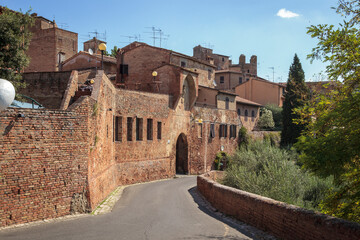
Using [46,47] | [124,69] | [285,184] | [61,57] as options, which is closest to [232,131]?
[124,69]

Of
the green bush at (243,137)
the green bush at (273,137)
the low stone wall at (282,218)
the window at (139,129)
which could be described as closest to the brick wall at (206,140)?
the green bush at (243,137)

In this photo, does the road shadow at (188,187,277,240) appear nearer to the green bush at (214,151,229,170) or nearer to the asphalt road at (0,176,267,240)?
the asphalt road at (0,176,267,240)

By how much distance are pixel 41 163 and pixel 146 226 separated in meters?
4.20

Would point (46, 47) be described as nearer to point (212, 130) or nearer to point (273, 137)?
point (212, 130)

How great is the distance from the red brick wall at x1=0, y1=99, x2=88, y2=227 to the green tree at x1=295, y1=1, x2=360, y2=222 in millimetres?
8032

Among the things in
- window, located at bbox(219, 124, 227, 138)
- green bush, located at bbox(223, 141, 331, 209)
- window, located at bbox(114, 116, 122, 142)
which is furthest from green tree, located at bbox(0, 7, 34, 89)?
window, located at bbox(219, 124, 227, 138)

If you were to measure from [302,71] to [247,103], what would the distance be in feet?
29.3

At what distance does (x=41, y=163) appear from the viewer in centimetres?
1188

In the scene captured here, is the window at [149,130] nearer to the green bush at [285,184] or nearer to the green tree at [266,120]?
the green bush at [285,184]

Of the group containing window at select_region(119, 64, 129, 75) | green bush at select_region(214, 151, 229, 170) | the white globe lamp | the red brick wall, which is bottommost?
green bush at select_region(214, 151, 229, 170)

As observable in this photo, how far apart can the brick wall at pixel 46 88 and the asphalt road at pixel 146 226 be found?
264 inches

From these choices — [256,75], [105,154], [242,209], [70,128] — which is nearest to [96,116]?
[70,128]

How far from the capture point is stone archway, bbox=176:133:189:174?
108 feet

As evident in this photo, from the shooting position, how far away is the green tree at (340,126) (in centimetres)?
887
